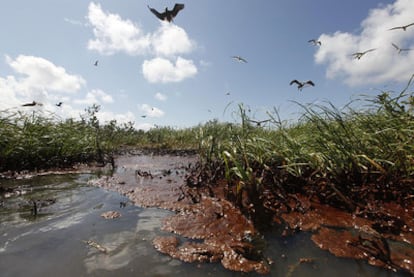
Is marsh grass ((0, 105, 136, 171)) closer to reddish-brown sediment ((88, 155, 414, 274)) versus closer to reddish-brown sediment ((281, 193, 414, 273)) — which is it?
reddish-brown sediment ((88, 155, 414, 274))

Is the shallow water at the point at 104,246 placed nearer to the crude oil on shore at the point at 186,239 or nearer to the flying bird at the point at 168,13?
the crude oil on shore at the point at 186,239

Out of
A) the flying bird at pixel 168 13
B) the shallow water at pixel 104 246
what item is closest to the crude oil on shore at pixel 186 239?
the shallow water at pixel 104 246

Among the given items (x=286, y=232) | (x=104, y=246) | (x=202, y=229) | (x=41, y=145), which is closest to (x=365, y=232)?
(x=286, y=232)

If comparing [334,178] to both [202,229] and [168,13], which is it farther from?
[168,13]

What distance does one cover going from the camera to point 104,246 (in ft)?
6.11

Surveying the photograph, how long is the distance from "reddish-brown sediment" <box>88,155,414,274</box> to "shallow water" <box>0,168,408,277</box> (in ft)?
0.30

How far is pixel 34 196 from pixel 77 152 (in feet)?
10.8

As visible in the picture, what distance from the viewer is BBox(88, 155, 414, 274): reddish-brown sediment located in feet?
5.50

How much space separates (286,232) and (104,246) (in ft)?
4.85

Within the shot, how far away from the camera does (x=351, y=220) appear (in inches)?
88.7

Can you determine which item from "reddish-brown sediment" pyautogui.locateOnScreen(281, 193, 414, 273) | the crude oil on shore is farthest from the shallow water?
"reddish-brown sediment" pyautogui.locateOnScreen(281, 193, 414, 273)

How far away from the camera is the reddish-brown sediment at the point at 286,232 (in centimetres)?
168

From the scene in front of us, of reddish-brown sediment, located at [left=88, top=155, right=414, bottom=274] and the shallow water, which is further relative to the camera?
reddish-brown sediment, located at [left=88, top=155, right=414, bottom=274]

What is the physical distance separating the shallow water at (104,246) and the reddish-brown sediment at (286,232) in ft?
0.30
